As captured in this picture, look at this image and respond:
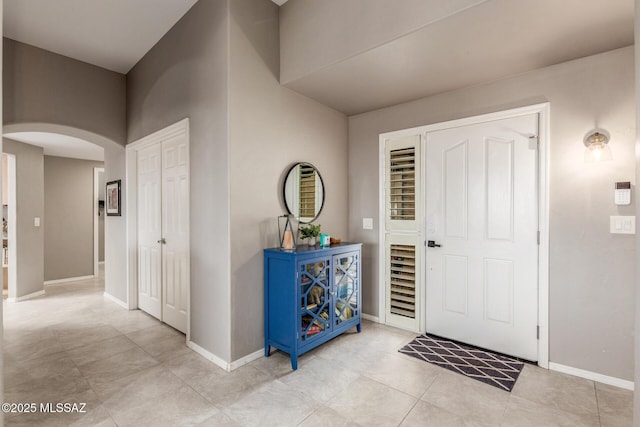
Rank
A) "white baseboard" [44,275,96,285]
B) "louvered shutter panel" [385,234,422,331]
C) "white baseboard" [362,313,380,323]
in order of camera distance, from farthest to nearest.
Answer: "white baseboard" [44,275,96,285], "white baseboard" [362,313,380,323], "louvered shutter panel" [385,234,422,331]

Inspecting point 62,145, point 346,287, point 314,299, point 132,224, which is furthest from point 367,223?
point 62,145

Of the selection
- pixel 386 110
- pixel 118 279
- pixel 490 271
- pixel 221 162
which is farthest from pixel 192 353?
pixel 386 110

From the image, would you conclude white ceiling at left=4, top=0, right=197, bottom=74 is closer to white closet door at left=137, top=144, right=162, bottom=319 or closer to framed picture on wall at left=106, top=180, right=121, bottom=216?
white closet door at left=137, top=144, right=162, bottom=319

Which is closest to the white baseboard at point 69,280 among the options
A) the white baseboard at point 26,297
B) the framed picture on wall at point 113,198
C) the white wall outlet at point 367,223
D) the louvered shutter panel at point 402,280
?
the white baseboard at point 26,297

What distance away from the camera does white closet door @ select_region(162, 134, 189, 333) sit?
3.16 meters

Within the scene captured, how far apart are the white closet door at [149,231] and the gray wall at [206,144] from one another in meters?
0.74

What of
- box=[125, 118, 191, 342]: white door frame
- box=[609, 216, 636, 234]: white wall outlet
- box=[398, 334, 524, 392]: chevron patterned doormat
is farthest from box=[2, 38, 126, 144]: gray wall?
box=[609, 216, 636, 234]: white wall outlet

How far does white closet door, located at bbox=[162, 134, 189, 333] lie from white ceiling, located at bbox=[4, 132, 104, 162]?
182cm

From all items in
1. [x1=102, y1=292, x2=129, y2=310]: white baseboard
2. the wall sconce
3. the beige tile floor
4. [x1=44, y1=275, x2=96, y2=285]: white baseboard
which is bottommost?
the beige tile floor

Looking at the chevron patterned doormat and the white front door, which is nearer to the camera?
the chevron patterned doormat

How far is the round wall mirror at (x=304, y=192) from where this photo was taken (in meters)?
3.00

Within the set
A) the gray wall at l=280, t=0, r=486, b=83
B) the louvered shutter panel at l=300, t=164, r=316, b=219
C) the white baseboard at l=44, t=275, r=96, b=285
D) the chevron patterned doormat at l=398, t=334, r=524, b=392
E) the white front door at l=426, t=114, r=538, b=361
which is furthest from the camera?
the white baseboard at l=44, t=275, r=96, b=285

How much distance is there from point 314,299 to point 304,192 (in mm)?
1054

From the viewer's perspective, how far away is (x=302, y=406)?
2.05m
